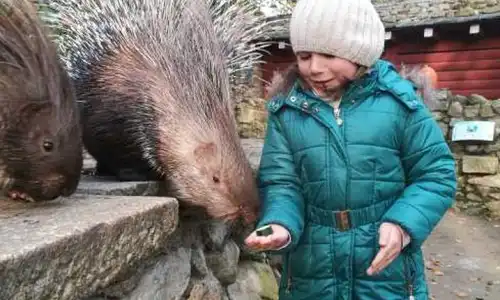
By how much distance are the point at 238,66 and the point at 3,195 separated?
4.29 feet

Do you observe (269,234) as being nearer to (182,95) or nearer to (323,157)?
(323,157)

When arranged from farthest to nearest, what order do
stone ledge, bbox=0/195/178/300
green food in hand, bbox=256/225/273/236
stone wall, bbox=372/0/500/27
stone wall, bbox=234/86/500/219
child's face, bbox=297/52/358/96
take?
stone wall, bbox=372/0/500/27
stone wall, bbox=234/86/500/219
child's face, bbox=297/52/358/96
green food in hand, bbox=256/225/273/236
stone ledge, bbox=0/195/178/300

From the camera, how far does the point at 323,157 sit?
4.93 ft

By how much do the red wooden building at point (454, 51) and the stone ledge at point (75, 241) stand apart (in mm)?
8172

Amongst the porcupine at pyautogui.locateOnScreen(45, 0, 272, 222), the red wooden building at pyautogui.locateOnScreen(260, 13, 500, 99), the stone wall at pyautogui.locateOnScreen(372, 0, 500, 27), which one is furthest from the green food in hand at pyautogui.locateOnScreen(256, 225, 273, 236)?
the stone wall at pyautogui.locateOnScreen(372, 0, 500, 27)

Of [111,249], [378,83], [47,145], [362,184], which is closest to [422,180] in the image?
[362,184]

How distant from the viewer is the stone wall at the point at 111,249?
2.99 ft

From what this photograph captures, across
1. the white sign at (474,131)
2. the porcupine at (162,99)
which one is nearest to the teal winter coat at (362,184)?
the porcupine at (162,99)

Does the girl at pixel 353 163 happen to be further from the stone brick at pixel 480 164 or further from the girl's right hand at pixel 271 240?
the stone brick at pixel 480 164

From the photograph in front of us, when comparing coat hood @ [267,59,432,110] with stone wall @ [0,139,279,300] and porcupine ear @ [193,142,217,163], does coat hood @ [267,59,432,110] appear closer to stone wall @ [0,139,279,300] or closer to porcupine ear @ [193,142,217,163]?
porcupine ear @ [193,142,217,163]

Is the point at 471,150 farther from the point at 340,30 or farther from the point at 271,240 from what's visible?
the point at 271,240

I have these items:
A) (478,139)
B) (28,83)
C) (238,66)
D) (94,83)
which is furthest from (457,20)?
(28,83)

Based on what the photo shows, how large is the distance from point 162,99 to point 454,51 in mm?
9205

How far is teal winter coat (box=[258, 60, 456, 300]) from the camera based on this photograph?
1448mm
